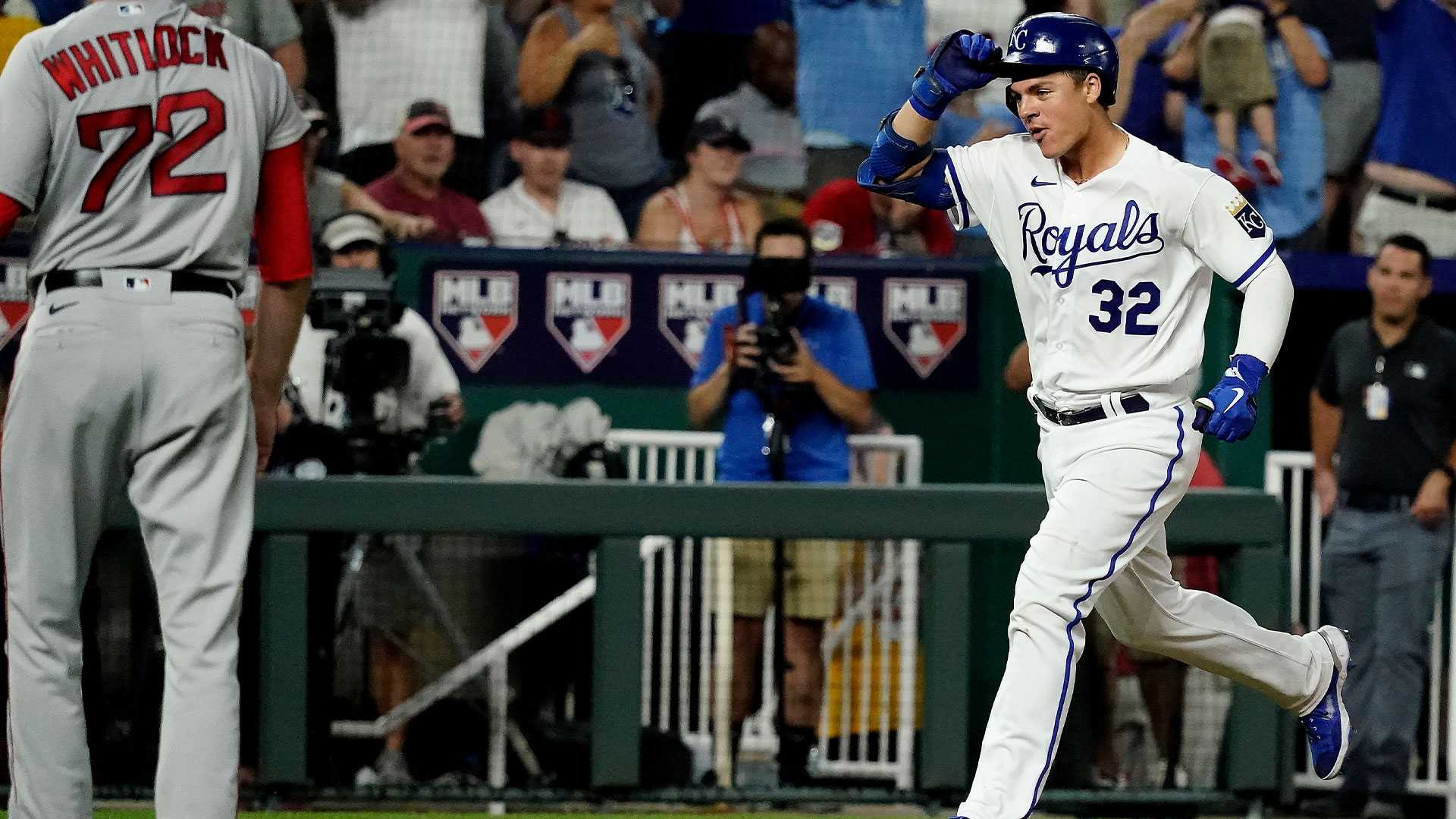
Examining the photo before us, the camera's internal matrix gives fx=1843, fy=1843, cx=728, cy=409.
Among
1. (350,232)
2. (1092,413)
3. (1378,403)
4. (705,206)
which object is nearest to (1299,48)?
(1378,403)

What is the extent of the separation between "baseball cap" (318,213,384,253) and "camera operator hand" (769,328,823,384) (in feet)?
4.77

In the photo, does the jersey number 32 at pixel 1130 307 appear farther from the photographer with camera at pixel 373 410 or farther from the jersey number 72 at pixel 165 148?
the photographer with camera at pixel 373 410

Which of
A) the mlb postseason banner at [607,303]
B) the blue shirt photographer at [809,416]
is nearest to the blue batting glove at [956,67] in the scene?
the blue shirt photographer at [809,416]

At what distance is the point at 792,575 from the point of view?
5.00 metres

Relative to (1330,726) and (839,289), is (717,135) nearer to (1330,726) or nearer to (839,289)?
(839,289)

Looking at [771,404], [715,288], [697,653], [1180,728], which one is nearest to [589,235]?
[715,288]

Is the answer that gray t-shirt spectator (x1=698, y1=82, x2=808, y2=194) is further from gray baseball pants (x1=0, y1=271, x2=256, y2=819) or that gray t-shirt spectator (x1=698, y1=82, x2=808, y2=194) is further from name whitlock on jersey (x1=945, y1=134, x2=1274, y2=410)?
gray baseball pants (x1=0, y1=271, x2=256, y2=819)

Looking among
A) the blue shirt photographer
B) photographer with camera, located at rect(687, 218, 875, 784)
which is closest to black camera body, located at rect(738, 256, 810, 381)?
photographer with camera, located at rect(687, 218, 875, 784)

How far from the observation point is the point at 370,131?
22.9ft

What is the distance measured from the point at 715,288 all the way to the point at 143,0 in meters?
3.75

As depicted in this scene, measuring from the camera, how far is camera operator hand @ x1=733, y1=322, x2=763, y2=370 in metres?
5.80

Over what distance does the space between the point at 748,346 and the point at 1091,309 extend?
2127mm

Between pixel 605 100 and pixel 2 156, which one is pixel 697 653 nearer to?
pixel 2 156

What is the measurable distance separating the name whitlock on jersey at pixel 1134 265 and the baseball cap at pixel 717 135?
329 cm
